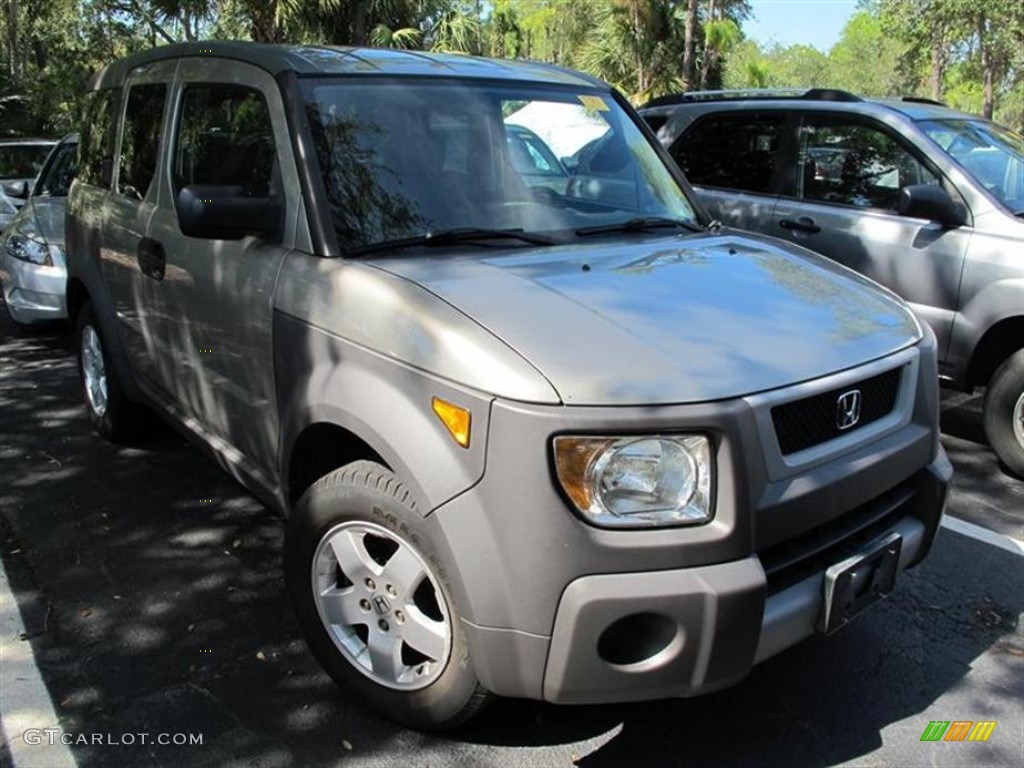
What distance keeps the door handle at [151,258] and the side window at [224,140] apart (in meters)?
0.26

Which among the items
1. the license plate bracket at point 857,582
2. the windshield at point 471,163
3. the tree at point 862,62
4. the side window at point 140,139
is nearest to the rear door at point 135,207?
the side window at point 140,139

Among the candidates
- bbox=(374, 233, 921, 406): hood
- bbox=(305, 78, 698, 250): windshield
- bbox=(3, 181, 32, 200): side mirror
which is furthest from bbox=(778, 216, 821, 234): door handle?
bbox=(3, 181, 32, 200): side mirror

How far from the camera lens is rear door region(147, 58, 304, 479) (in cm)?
298

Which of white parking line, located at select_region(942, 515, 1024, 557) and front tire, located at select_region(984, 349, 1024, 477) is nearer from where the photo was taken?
white parking line, located at select_region(942, 515, 1024, 557)

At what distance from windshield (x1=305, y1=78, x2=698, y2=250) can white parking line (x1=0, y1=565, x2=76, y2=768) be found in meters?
1.69

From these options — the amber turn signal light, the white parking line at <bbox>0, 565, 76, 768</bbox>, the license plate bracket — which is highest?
the amber turn signal light

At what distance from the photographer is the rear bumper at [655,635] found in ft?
6.76

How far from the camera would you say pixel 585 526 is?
2.06m

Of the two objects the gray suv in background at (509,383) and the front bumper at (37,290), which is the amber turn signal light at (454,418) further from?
the front bumper at (37,290)

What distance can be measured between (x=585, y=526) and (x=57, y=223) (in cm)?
627

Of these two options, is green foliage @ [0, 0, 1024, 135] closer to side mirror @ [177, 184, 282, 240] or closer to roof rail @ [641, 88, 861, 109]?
roof rail @ [641, 88, 861, 109]

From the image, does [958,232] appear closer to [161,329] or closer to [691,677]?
[691,677]

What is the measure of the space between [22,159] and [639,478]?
11208mm

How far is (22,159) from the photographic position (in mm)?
10914
